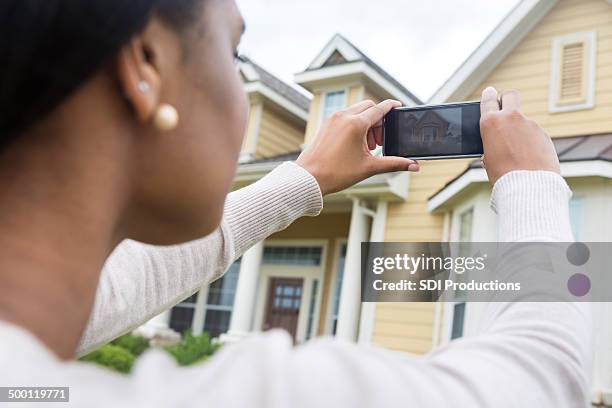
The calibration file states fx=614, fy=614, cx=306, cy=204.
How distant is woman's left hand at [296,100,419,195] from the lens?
60.3 inches

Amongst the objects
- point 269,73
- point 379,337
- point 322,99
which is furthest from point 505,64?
point 269,73

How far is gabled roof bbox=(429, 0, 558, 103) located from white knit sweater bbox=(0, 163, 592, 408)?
28.8 ft

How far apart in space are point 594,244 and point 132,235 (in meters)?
7.19

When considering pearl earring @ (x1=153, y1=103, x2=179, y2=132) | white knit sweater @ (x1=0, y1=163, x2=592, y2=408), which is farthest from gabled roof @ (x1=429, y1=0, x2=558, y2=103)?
pearl earring @ (x1=153, y1=103, x2=179, y2=132)

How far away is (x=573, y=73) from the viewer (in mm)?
8812

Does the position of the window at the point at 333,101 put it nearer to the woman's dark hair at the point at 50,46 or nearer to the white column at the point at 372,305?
the white column at the point at 372,305

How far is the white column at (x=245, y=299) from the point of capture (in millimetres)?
11129

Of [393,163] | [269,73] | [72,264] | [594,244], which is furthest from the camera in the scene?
[269,73]

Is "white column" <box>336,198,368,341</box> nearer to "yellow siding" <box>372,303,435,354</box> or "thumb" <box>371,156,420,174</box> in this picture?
"yellow siding" <box>372,303,435,354</box>

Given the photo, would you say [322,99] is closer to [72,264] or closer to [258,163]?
[258,163]

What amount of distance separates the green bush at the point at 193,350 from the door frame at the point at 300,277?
2191 millimetres

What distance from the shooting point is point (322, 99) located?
11680 millimetres

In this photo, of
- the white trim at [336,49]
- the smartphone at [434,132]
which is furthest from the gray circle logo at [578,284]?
the white trim at [336,49]

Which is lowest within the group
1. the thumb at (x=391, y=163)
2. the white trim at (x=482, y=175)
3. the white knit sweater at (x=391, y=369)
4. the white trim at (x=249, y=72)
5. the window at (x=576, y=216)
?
the white knit sweater at (x=391, y=369)
